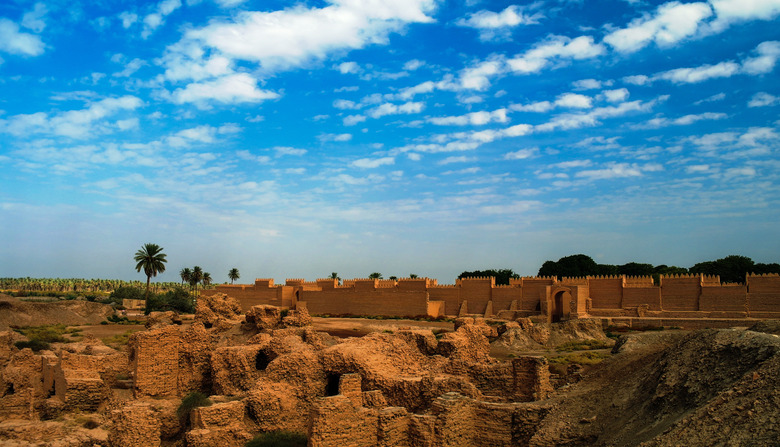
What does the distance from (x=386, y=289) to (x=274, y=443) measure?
121 feet

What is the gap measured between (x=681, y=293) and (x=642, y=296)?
2.45 m

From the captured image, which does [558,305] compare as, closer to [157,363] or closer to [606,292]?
[606,292]

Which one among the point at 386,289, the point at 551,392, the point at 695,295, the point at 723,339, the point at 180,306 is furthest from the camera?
the point at 180,306

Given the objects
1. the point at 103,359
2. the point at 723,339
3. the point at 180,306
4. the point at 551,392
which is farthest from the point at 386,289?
the point at 723,339

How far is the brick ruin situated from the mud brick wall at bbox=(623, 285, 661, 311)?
63mm

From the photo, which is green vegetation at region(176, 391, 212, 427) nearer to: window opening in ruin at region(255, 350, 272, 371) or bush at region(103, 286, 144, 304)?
window opening in ruin at region(255, 350, 272, 371)

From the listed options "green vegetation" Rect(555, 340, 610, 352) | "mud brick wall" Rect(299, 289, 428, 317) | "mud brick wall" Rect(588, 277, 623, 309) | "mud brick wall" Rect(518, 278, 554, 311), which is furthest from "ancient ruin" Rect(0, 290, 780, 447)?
"mud brick wall" Rect(299, 289, 428, 317)

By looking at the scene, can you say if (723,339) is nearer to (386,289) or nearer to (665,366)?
(665,366)

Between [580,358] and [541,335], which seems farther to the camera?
[541,335]

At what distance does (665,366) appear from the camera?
7.62 metres

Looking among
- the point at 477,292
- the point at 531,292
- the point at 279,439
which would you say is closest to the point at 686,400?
the point at 279,439

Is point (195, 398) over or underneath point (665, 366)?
underneath

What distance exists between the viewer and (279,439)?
32.3ft

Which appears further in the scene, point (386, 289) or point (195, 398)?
point (386, 289)
